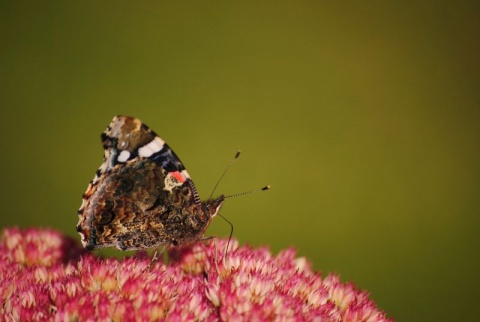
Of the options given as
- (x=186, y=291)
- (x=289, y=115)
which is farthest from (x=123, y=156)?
(x=289, y=115)

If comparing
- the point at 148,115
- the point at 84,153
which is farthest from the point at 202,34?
the point at 84,153

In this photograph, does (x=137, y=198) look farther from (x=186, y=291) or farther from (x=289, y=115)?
(x=289, y=115)

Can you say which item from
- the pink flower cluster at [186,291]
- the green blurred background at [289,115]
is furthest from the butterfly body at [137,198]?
the green blurred background at [289,115]

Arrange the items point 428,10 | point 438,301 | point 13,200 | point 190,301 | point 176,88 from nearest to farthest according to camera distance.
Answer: point 190,301, point 438,301, point 13,200, point 176,88, point 428,10

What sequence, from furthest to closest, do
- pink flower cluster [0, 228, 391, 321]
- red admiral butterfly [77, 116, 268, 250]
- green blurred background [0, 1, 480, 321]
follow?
green blurred background [0, 1, 480, 321] < red admiral butterfly [77, 116, 268, 250] < pink flower cluster [0, 228, 391, 321]

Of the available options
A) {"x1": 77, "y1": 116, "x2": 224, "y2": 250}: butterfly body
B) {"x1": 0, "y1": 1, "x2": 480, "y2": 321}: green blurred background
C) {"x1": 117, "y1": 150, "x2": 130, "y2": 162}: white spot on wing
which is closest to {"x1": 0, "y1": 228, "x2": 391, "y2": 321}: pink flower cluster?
{"x1": 77, "y1": 116, "x2": 224, "y2": 250}: butterfly body

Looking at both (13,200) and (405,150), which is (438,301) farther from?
(13,200)

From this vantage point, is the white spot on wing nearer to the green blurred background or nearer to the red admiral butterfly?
the red admiral butterfly

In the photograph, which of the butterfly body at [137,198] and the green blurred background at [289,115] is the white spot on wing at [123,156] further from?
the green blurred background at [289,115]

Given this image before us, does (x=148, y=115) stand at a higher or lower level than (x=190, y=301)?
higher
